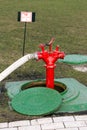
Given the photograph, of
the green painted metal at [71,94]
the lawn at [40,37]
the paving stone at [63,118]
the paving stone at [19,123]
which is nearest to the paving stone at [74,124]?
the paving stone at [63,118]

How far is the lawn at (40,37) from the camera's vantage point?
6.93 m

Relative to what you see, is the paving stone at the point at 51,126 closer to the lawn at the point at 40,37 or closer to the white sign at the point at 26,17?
the lawn at the point at 40,37

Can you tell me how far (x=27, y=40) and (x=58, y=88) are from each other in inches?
182

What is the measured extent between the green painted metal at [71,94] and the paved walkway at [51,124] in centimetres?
26

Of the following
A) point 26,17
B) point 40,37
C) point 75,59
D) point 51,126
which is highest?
point 26,17

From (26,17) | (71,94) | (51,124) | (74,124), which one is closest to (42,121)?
(51,124)

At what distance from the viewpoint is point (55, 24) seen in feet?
44.4

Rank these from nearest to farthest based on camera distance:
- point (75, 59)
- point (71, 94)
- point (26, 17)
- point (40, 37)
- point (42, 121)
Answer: point (42, 121), point (71, 94), point (26, 17), point (75, 59), point (40, 37)

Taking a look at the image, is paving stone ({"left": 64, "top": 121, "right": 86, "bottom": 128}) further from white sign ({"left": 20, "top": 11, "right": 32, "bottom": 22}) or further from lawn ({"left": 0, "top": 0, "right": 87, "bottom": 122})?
white sign ({"left": 20, "top": 11, "right": 32, "bottom": 22})

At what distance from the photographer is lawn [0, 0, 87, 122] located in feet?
22.7

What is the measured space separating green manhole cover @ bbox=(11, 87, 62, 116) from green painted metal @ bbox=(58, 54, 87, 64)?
2397 millimetres

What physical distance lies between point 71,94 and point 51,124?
1.02 metres

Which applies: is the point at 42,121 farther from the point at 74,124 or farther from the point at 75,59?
the point at 75,59

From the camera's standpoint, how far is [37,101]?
5215mm
